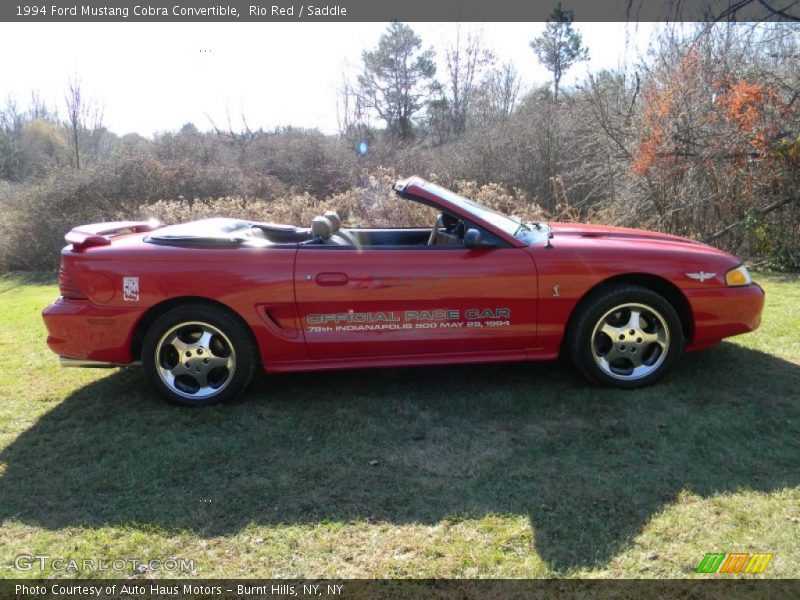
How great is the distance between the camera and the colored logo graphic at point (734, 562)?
7.38 ft

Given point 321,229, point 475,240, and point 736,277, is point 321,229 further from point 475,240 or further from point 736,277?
point 736,277

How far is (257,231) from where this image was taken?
14.8 feet

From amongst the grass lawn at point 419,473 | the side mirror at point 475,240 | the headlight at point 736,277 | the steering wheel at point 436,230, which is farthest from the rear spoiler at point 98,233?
the headlight at point 736,277

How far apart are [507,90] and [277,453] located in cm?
2316

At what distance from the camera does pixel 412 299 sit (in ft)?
12.5

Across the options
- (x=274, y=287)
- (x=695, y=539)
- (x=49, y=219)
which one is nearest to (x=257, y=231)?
(x=274, y=287)

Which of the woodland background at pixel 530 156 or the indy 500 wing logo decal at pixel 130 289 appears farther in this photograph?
the woodland background at pixel 530 156

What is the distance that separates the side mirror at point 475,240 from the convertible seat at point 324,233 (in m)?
0.82

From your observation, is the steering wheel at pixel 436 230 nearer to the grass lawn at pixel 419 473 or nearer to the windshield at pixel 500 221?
the windshield at pixel 500 221

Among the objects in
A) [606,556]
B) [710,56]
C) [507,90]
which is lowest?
[606,556]

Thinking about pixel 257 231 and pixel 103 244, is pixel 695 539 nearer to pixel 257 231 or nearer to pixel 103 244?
pixel 257 231

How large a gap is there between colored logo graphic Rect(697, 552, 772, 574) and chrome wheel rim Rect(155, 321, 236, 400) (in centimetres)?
289

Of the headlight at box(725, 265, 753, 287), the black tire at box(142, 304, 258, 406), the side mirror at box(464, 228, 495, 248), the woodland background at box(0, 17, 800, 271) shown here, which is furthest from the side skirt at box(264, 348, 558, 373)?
the woodland background at box(0, 17, 800, 271)
